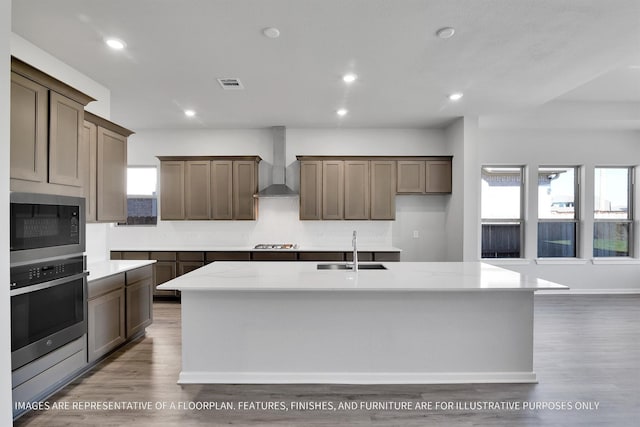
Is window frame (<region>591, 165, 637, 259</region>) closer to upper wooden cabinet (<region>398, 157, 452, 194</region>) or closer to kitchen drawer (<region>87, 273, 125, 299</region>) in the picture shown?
upper wooden cabinet (<region>398, 157, 452, 194</region>)

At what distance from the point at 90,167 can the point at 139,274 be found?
1.17 m

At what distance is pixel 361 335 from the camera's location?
2785 millimetres

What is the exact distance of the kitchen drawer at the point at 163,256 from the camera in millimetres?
5410

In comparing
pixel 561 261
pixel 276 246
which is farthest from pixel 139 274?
pixel 561 261

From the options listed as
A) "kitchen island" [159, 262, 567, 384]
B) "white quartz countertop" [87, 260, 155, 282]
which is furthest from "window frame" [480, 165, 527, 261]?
"white quartz countertop" [87, 260, 155, 282]

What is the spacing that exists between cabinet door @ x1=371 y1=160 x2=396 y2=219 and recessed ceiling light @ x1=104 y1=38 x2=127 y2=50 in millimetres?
3726

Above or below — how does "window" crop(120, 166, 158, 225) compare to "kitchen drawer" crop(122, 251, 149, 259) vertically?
above

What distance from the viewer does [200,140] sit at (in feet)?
19.8

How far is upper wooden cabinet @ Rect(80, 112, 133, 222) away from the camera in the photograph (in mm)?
3270

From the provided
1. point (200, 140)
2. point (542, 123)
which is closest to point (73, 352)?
point (200, 140)

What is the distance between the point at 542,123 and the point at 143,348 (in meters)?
6.13

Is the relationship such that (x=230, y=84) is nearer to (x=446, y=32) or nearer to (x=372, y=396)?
(x=446, y=32)

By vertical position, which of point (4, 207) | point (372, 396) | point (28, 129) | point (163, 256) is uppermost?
point (28, 129)

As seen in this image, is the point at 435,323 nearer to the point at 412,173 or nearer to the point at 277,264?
the point at 277,264
